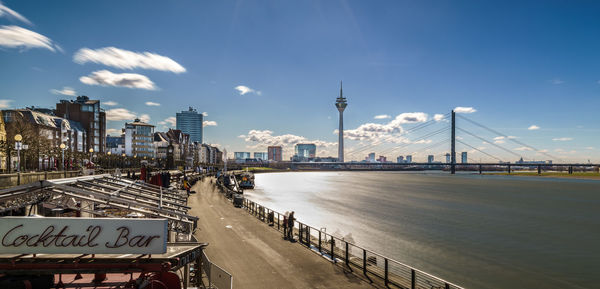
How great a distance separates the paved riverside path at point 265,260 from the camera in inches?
639

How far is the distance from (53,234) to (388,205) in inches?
2760

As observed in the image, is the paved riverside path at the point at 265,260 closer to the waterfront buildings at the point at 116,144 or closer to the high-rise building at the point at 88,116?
the high-rise building at the point at 88,116

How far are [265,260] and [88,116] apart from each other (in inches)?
4419

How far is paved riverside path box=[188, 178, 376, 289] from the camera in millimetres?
16234

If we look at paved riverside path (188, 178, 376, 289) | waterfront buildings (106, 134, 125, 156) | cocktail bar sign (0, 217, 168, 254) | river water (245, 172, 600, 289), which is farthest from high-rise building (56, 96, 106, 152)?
cocktail bar sign (0, 217, 168, 254)

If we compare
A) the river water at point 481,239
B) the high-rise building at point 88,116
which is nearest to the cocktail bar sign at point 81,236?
the river water at point 481,239

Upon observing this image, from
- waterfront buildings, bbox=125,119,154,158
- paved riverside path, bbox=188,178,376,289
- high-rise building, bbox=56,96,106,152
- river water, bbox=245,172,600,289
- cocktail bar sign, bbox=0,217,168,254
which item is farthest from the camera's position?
waterfront buildings, bbox=125,119,154,158

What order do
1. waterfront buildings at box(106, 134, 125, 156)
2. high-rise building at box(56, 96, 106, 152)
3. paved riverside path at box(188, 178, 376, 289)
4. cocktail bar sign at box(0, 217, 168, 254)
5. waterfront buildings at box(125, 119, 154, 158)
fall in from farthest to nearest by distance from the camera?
1. waterfront buildings at box(106, 134, 125, 156)
2. waterfront buildings at box(125, 119, 154, 158)
3. high-rise building at box(56, 96, 106, 152)
4. paved riverside path at box(188, 178, 376, 289)
5. cocktail bar sign at box(0, 217, 168, 254)

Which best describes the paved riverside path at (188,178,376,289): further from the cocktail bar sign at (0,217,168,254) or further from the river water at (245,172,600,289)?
the river water at (245,172,600,289)

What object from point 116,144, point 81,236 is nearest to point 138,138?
point 116,144

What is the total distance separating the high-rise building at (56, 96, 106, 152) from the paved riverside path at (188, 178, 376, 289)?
99.2m

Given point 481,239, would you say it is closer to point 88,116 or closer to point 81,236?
point 81,236

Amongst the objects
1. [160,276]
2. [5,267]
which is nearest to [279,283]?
[160,276]

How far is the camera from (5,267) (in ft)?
29.0
